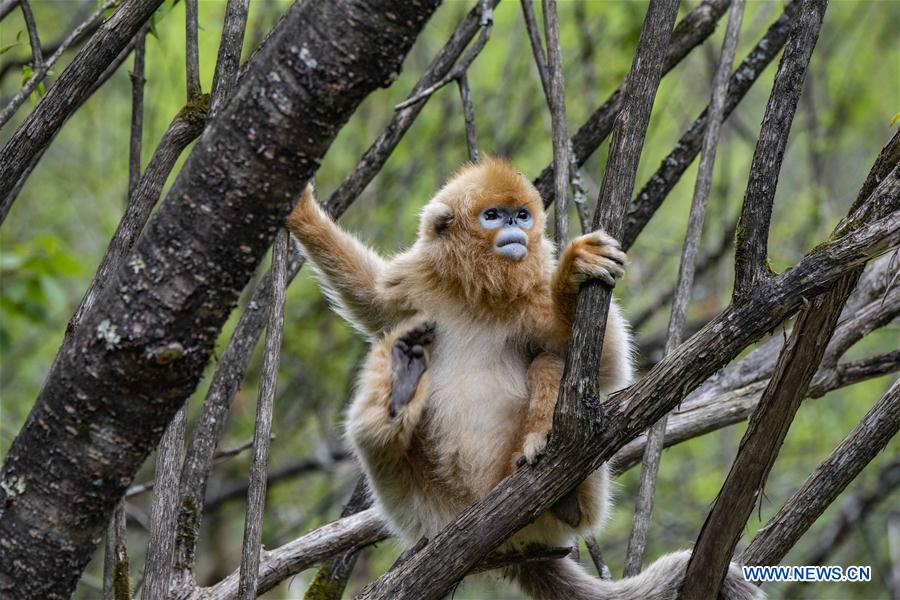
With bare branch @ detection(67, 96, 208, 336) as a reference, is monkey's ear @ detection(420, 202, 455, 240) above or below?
above

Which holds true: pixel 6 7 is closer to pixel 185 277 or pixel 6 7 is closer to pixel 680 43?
pixel 185 277

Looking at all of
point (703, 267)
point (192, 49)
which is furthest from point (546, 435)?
point (703, 267)


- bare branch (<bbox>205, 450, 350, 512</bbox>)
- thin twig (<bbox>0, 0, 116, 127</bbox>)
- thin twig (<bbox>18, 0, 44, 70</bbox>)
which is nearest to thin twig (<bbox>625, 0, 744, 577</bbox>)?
thin twig (<bbox>0, 0, 116, 127</bbox>)

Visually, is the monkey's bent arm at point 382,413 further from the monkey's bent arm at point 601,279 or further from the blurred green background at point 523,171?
the blurred green background at point 523,171

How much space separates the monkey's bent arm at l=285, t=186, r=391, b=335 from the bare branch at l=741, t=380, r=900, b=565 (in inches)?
62.0

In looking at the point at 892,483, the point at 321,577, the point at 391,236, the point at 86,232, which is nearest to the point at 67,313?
the point at 86,232

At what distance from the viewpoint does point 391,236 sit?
24.7 feet

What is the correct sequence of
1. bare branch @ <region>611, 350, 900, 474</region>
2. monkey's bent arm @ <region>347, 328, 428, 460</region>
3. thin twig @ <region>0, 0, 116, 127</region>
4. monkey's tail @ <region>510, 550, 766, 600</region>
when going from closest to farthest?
thin twig @ <region>0, 0, 116, 127</region>, monkey's tail @ <region>510, 550, 766, 600</region>, monkey's bent arm @ <region>347, 328, 428, 460</region>, bare branch @ <region>611, 350, 900, 474</region>

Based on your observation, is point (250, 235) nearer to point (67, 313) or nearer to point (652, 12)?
point (652, 12)

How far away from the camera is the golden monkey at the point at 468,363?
3221mm

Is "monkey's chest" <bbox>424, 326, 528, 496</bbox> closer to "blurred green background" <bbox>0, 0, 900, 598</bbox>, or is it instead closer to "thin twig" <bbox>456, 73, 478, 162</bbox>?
"thin twig" <bbox>456, 73, 478, 162</bbox>

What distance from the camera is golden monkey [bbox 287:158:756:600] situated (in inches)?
127

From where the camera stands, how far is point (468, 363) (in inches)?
136

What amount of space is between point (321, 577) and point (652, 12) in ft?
8.42
